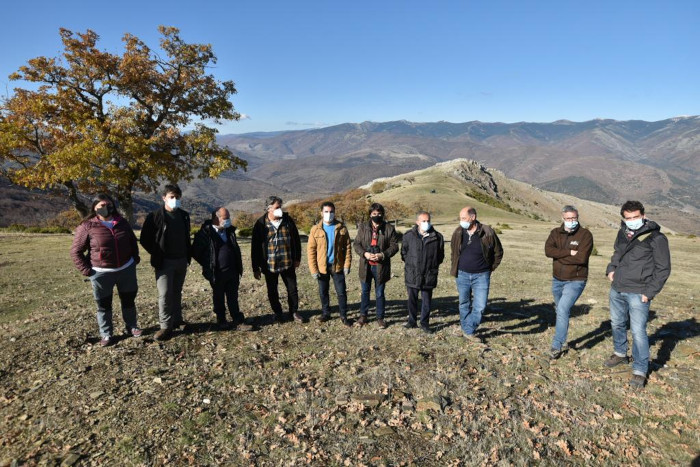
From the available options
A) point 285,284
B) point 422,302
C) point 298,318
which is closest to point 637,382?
point 422,302

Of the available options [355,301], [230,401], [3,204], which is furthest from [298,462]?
[3,204]

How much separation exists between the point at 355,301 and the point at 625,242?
22.5ft

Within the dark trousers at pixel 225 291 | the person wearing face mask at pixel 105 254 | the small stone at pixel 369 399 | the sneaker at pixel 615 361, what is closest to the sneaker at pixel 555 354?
the sneaker at pixel 615 361

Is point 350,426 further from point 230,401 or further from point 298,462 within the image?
point 230,401

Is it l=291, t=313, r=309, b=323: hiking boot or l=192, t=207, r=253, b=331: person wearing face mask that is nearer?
l=192, t=207, r=253, b=331: person wearing face mask

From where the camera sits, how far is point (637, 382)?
620 cm

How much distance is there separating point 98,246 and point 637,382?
932 centimetres

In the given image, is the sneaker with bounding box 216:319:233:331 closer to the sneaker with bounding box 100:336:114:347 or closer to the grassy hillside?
the grassy hillside

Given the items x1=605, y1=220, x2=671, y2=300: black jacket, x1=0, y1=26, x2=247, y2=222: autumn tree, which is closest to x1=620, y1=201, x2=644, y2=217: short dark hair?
x1=605, y1=220, x2=671, y2=300: black jacket

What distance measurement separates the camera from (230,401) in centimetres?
549

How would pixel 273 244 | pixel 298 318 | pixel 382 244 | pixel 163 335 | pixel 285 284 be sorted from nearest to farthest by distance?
pixel 163 335
pixel 382 244
pixel 273 244
pixel 285 284
pixel 298 318

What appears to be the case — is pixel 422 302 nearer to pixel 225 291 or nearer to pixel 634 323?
pixel 634 323

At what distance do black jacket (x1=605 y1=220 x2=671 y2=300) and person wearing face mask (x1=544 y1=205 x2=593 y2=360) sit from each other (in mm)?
574

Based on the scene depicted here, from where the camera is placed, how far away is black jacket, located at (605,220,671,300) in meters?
5.89
